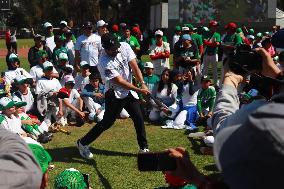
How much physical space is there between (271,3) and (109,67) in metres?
21.2

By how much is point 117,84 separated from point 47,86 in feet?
10.0

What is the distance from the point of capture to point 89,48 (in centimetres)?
1061

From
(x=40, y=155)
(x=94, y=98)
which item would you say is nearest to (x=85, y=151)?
(x=94, y=98)

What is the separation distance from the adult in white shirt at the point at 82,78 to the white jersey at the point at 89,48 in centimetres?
42

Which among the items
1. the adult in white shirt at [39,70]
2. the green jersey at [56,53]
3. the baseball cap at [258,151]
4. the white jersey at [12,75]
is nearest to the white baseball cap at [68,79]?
the adult in white shirt at [39,70]

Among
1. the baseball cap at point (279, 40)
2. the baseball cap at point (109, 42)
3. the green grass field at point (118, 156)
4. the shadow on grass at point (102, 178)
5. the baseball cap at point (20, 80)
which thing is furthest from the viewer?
the baseball cap at point (20, 80)

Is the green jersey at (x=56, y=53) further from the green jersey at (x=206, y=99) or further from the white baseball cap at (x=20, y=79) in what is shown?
the green jersey at (x=206, y=99)

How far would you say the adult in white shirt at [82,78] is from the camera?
997 cm

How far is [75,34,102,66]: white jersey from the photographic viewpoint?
34.7ft

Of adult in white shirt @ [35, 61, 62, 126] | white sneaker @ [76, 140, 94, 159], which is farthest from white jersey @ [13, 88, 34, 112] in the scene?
white sneaker @ [76, 140, 94, 159]

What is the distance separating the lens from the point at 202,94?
8969mm

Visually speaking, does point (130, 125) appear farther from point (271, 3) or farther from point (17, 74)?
point (271, 3)

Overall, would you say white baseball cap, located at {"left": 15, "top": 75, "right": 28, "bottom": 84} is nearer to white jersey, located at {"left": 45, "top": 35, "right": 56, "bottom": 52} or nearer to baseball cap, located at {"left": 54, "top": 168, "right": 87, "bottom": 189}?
white jersey, located at {"left": 45, "top": 35, "right": 56, "bottom": 52}

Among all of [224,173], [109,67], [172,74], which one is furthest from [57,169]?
[224,173]
